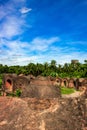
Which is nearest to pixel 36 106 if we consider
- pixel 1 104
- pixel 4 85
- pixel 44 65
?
pixel 1 104

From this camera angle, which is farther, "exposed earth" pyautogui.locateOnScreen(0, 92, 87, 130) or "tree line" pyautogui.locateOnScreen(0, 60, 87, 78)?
"tree line" pyautogui.locateOnScreen(0, 60, 87, 78)

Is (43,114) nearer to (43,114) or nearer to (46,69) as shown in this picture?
(43,114)

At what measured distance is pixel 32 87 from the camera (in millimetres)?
19844

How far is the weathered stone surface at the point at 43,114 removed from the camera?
13.3 feet

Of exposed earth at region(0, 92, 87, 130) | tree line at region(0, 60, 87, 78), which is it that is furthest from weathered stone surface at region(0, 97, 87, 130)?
tree line at region(0, 60, 87, 78)

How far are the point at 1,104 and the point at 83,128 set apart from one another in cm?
175

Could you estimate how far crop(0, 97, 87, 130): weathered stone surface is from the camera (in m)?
4.07

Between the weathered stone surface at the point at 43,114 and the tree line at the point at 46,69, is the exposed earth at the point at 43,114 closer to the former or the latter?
the weathered stone surface at the point at 43,114

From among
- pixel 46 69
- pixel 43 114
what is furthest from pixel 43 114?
pixel 46 69

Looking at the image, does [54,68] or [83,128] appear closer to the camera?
[83,128]

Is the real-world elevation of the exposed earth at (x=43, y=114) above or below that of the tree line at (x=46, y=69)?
below

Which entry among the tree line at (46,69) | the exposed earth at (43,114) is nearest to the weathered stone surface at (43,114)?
the exposed earth at (43,114)

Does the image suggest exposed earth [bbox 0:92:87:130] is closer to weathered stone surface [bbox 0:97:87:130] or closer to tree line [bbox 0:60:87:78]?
weathered stone surface [bbox 0:97:87:130]

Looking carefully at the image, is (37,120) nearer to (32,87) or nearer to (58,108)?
(58,108)
